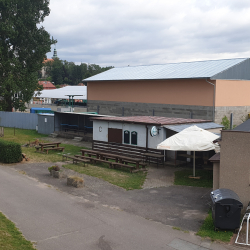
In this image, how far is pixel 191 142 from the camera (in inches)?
616

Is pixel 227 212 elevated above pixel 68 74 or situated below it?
below

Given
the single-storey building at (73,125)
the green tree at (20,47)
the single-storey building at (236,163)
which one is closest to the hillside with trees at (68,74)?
the green tree at (20,47)

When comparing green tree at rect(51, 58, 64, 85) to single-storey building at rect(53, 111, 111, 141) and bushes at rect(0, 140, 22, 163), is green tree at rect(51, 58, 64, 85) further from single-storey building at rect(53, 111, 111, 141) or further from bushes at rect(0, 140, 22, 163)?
bushes at rect(0, 140, 22, 163)

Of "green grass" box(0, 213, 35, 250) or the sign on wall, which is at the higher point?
the sign on wall

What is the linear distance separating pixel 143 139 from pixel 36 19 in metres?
25.3

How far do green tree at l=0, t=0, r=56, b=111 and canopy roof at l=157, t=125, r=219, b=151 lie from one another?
85.2 feet

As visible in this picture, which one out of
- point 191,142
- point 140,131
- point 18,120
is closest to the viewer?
point 191,142

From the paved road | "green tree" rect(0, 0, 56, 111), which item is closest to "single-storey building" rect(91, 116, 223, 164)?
the paved road

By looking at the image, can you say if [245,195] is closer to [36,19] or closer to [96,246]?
[96,246]

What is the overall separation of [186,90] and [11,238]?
23.4 metres

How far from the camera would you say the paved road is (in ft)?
28.5

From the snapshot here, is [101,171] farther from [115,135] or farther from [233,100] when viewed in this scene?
[233,100]

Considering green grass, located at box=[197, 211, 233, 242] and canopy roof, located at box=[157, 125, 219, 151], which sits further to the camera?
canopy roof, located at box=[157, 125, 219, 151]

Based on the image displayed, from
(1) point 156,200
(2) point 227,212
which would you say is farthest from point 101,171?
(2) point 227,212
